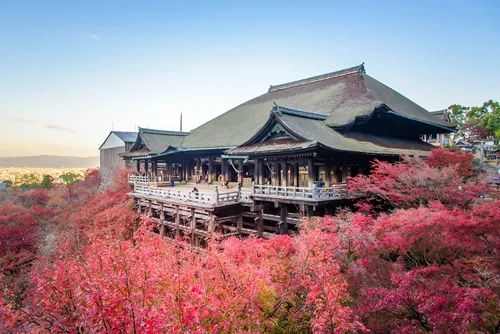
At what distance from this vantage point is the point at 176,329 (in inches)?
197

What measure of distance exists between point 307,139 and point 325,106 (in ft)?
34.3

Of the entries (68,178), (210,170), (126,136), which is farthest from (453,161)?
(68,178)

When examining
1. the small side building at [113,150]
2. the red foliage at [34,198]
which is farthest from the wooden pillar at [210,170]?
the red foliage at [34,198]

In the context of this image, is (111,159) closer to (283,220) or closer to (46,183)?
(46,183)

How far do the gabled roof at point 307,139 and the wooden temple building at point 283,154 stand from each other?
0.07 m

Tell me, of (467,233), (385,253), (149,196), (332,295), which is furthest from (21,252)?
(467,233)

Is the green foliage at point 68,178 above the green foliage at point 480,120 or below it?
below

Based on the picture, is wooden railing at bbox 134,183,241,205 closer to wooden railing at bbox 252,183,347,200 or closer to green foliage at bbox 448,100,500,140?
wooden railing at bbox 252,183,347,200

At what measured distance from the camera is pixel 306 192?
13.9 metres

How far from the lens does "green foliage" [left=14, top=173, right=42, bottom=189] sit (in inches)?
1638

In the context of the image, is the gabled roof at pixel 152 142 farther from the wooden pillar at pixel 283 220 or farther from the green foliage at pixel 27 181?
the green foliage at pixel 27 181

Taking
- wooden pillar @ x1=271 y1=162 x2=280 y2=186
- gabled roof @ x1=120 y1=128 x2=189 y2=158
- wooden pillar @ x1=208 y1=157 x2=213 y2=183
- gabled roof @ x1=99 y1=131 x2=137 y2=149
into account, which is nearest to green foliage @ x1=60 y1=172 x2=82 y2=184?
gabled roof @ x1=99 y1=131 x2=137 y2=149

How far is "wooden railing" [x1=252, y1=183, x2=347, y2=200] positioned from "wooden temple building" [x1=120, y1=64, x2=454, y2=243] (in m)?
0.05

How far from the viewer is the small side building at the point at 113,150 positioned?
40562 millimetres
